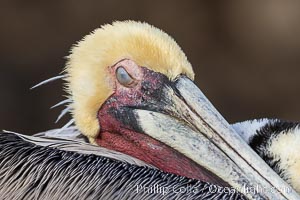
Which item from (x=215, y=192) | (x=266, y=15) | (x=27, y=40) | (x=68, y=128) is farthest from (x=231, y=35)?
(x=215, y=192)

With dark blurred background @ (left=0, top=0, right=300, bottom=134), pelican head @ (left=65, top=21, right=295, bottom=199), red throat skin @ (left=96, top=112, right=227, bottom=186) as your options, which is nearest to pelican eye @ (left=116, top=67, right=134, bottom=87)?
pelican head @ (left=65, top=21, right=295, bottom=199)

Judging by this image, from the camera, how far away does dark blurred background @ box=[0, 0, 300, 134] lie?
831 centimetres

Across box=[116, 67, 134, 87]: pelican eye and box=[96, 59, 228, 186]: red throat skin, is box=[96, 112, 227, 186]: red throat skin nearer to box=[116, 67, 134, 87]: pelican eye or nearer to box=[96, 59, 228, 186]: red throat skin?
box=[96, 59, 228, 186]: red throat skin

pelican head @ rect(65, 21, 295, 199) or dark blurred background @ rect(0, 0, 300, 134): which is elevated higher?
dark blurred background @ rect(0, 0, 300, 134)

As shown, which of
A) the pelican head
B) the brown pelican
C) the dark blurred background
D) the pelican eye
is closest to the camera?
the brown pelican

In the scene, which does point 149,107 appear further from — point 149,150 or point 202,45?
point 202,45

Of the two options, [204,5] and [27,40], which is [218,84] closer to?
[204,5]

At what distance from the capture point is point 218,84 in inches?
333

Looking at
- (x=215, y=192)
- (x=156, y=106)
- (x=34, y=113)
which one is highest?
(x=34, y=113)

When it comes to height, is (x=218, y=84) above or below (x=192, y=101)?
above

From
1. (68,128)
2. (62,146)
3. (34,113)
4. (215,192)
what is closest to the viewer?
(215,192)

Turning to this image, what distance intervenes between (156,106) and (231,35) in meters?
5.30

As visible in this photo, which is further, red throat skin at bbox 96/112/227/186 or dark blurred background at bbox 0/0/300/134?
dark blurred background at bbox 0/0/300/134

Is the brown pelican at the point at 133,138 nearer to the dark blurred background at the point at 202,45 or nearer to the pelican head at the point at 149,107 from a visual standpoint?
the pelican head at the point at 149,107
